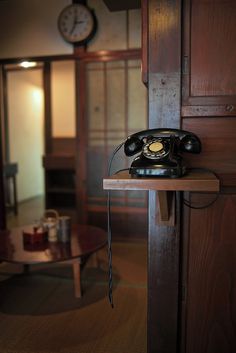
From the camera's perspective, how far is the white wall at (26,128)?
511cm

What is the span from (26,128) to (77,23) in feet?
8.72

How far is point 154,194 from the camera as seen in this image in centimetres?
122

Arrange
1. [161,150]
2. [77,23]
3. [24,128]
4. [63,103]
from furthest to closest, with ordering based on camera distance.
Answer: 1. [63,103]
2. [24,128]
3. [77,23]
4. [161,150]

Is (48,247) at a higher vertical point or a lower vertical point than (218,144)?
lower

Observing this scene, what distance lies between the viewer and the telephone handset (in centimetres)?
98

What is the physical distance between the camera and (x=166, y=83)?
3.84 feet

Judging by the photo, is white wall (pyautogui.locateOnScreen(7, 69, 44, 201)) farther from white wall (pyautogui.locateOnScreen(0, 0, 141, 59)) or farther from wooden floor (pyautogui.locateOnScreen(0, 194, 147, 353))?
wooden floor (pyautogui.locateOnScreen(0, 194, 147, 353))

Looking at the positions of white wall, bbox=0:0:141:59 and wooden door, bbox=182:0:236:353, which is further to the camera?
white wall, bbox=0:0:141:59

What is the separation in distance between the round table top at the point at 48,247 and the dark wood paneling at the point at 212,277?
1031mm

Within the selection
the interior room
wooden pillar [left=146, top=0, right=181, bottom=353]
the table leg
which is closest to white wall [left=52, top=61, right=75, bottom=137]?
the interior room

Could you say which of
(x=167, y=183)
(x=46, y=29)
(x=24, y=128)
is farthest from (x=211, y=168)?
(x=24, y=128)

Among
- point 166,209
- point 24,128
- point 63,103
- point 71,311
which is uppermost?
point 63,103

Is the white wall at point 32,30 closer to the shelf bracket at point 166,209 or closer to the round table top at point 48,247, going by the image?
the round table top at point 48,247

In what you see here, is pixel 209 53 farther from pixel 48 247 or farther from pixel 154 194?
pixel 48 247
